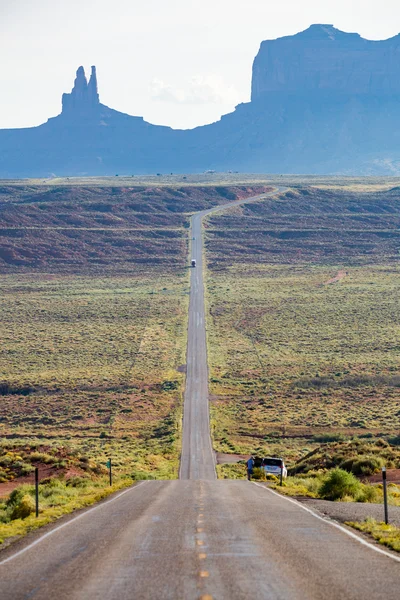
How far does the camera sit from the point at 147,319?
80.1 m

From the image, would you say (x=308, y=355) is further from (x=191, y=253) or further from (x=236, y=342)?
(x=191, y=253)

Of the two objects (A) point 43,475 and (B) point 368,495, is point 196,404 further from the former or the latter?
(B) point 368,495

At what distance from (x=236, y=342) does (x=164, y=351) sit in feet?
24.6

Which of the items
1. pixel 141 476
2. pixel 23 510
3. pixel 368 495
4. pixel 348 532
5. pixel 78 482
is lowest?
pixel 141 476

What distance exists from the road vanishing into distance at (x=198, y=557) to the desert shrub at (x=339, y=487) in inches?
106

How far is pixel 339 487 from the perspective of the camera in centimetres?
2077

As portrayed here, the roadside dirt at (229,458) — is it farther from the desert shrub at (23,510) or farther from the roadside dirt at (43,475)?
the desert shrub at (23,510)

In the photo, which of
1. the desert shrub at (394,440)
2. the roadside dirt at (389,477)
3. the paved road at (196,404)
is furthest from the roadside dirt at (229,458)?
the roadside dirt at (389,477)

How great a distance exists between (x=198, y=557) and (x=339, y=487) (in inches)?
420

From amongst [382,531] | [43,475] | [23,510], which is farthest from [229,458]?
[382,531]

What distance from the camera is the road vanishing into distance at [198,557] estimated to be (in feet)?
30.1

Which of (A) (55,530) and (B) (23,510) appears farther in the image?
(B) (23,510)

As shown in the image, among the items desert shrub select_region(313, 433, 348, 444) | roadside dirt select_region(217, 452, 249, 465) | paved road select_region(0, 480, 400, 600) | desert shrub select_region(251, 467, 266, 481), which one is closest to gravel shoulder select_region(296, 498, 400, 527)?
paved road select_region(0, 480, 400, 600)

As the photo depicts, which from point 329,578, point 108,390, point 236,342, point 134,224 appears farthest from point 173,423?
point 134,224
